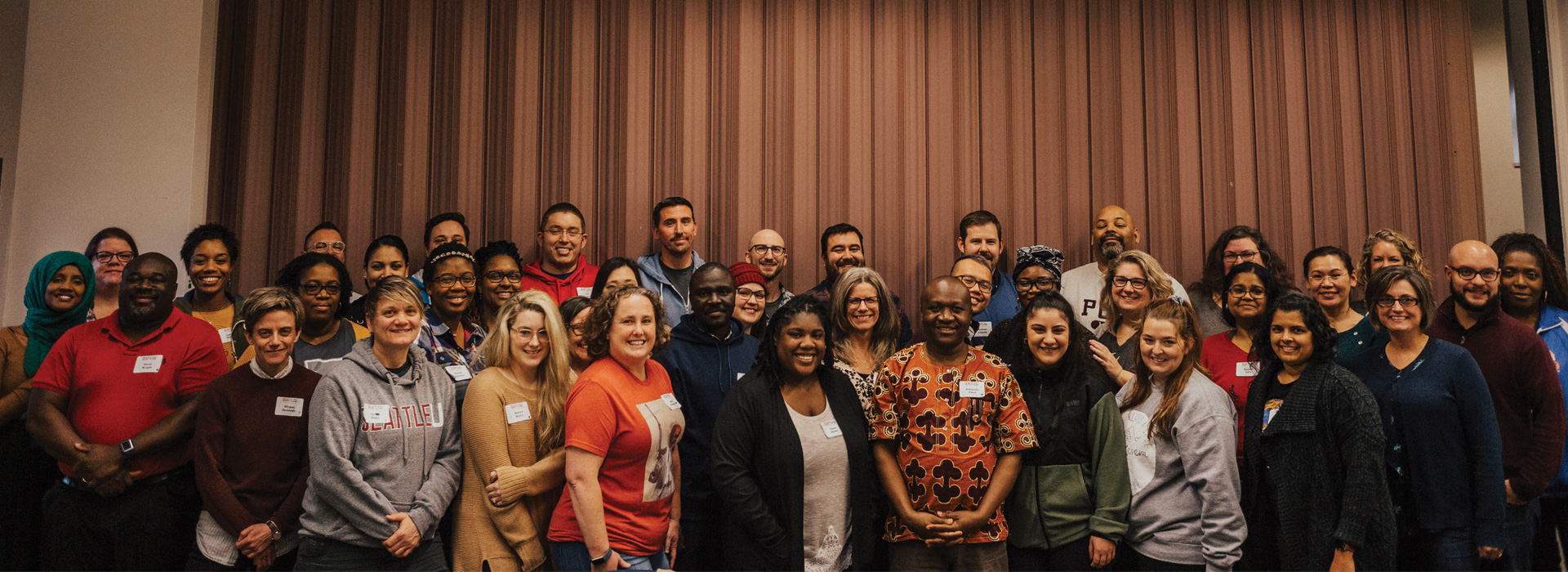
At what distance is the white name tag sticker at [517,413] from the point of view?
3.17m

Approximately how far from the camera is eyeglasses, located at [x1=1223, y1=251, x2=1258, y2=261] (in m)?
4.69

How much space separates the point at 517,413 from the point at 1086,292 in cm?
304

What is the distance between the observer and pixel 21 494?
3.87 m

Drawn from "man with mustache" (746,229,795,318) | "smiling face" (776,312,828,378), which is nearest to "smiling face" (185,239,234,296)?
"man with mustache" (746,229,795,318)

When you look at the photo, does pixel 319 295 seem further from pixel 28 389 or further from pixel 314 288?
pixel 28 389

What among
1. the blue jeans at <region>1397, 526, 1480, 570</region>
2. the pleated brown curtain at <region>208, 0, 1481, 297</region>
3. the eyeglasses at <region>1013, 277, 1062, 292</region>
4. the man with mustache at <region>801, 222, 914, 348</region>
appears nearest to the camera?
the blue jeans at <region>1397, 526, 1480, 570</region>

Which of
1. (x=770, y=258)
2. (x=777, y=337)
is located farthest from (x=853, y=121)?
(x=777, y=337)

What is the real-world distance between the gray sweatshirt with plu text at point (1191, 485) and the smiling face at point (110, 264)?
4634 mm

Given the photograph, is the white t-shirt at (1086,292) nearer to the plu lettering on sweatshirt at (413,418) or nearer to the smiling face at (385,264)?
the plu lettering on sweatshirt at (413,418)

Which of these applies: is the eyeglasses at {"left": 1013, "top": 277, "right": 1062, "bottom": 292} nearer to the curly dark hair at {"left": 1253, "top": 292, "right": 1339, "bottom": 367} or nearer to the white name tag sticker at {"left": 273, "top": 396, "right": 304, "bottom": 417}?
the curly dark hair at {"left": 1253, "top": 292, "right": 1339, "bottom": 367}

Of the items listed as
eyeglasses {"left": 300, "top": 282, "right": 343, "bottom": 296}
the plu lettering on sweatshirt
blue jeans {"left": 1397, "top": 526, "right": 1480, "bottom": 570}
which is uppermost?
eyeglasses {"left": 300, "top": 282, "right": 343, "bottom": 296}

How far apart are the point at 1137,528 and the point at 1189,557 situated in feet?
0.63

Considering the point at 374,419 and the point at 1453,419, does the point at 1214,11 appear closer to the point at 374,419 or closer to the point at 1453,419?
the point at 1453,419

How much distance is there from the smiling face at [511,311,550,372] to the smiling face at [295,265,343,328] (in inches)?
40.9
